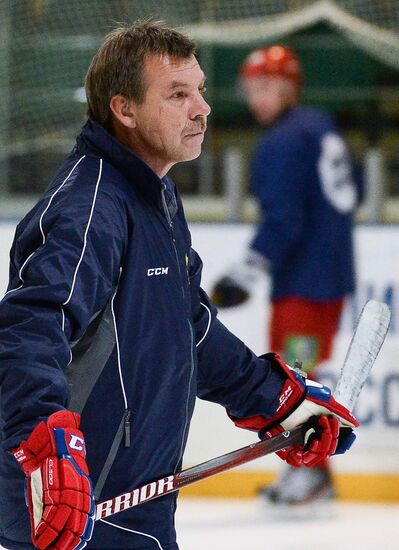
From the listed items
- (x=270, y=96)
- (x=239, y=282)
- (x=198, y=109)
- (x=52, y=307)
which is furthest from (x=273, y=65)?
Result: (x=52, y=307)

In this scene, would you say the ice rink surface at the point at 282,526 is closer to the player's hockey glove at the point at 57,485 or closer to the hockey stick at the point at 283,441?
the hockey stick at the point at 283,441

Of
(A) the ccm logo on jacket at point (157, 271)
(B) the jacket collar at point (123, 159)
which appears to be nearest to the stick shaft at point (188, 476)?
(A) the ccm logo on jacket at point (157, 271)

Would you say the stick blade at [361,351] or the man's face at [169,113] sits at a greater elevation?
the man's face at [169,113]

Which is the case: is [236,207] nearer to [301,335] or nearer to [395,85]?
[301,335]

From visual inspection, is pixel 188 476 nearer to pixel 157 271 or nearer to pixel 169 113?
pixel 157 271

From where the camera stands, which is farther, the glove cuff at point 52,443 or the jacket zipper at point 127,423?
the jacket zipper at point 127,423

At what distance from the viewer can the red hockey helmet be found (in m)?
4.52

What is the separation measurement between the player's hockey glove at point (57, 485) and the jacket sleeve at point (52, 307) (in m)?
0.02

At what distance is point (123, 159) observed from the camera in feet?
6.25

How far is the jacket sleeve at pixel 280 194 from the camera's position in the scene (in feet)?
14.3

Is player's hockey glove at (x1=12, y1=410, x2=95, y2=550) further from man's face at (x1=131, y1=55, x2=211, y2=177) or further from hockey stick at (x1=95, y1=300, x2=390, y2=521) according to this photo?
man's face at (x1=131, y1=55, x2=211, y2=177)

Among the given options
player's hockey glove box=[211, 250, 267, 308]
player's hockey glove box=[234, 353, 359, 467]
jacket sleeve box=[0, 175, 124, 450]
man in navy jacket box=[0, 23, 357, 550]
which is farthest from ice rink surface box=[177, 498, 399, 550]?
jacket sleeve box=[0, 175, 124, 450]

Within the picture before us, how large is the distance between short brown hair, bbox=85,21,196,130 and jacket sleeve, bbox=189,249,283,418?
329mm

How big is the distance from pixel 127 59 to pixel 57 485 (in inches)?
27.1
